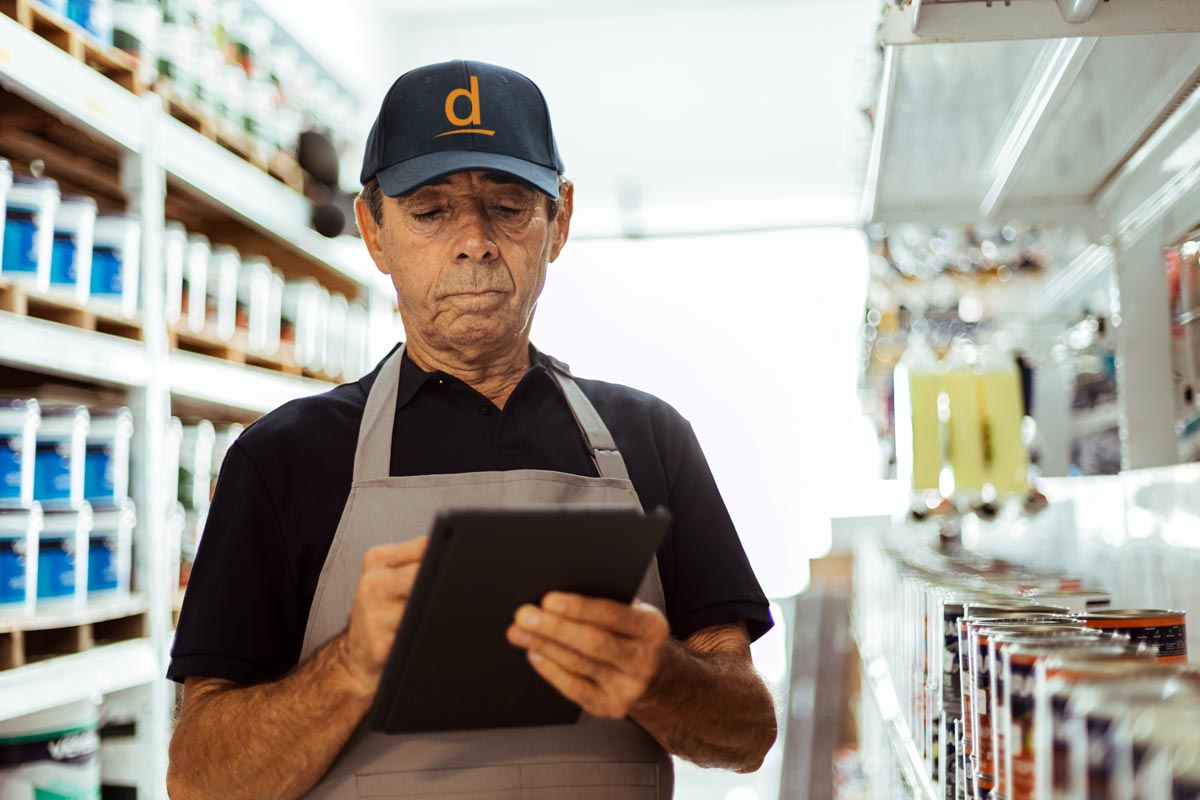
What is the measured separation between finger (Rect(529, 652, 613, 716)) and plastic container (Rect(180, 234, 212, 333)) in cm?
220

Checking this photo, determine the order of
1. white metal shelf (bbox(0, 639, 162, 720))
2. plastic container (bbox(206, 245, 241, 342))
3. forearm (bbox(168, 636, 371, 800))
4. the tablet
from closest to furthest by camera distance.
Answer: the tablet, forearm (bbox(168, 636, 371, 800)), white metal shelf (bbox(0, 639, 162, 720)), plastic container (bbox(206, 245, 241, 342))

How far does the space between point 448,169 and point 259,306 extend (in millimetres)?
2101

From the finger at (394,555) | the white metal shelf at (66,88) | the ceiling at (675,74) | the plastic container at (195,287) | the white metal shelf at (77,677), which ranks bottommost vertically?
the white metal shelf at (77,677)

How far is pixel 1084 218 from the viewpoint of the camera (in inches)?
100.0

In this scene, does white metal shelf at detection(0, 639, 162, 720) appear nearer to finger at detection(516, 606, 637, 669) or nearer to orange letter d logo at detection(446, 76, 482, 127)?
orange letter d logo at detection(446, 76, 482, 127)

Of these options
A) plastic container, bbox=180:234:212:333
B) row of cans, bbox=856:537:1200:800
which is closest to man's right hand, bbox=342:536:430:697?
row of cans, bbox=856:537:1200:800

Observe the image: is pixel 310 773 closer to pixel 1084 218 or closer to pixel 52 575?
pixel 52 575

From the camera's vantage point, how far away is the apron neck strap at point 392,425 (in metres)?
1.59

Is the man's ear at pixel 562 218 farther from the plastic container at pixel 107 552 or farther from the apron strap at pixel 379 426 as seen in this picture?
the plastic container at pixel 107 552

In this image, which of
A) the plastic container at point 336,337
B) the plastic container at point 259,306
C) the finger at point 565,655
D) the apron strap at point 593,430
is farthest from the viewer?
the plastic container at point 336,337

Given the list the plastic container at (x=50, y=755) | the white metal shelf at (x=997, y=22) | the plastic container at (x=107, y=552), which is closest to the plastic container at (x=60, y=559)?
the plastic container at (x=107, y=552)

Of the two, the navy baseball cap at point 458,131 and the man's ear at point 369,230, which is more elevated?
the navy baseball cap at point 458,131

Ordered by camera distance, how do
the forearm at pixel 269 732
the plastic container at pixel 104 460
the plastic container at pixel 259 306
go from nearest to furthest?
the forearm at pixel 269 732 → the plastic container at pixel 104 460 → the plastic container at pixel 259 306

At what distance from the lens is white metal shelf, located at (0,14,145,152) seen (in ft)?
6.95
